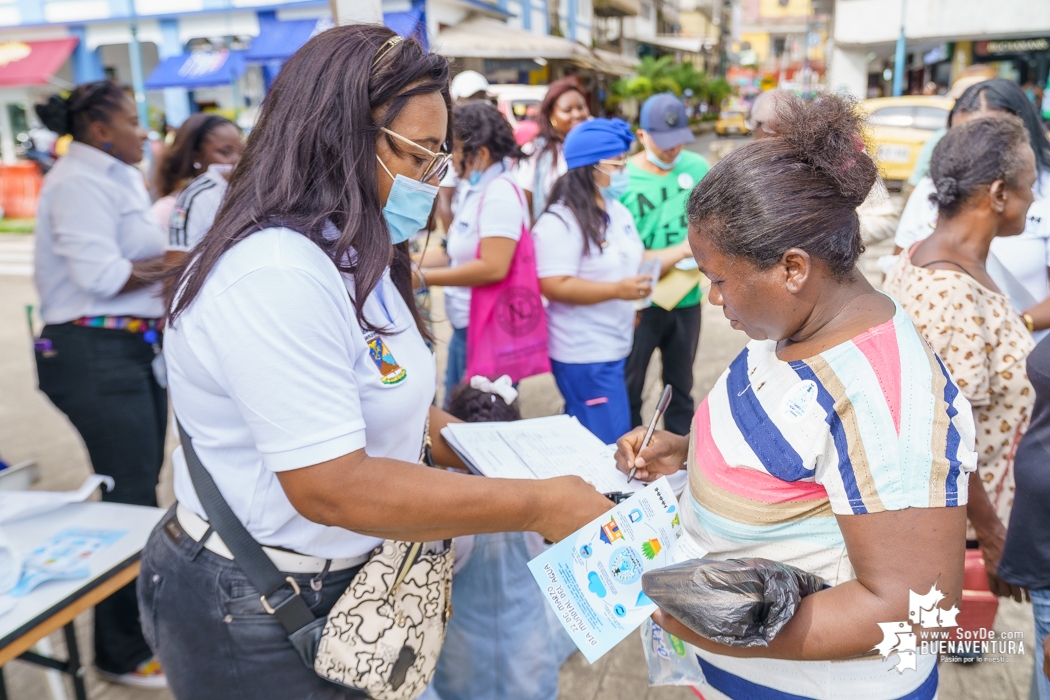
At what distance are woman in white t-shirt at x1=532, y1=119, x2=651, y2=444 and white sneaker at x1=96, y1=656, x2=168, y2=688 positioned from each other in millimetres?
1858

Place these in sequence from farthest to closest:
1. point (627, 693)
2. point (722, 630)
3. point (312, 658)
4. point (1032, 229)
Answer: point (1032, 229)
point (627, 693)
point (312, 658)
point (722, 630)

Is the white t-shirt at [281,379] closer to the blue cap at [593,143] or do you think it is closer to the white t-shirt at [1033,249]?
the blue cap at [593,143]

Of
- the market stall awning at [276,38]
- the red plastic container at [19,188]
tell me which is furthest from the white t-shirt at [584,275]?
the red plastic container at [19,188]

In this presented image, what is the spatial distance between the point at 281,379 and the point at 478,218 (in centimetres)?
225

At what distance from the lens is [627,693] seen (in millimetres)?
2543

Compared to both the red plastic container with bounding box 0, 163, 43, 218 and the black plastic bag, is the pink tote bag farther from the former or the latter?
the red plastic container with bounding box 0, 163, 43, 218

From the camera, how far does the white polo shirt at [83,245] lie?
2.54 metres

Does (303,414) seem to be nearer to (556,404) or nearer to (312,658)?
(312,658)

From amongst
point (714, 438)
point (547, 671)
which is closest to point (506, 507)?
point (714, 438)

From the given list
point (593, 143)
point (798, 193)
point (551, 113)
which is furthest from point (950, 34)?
point (798, 193)

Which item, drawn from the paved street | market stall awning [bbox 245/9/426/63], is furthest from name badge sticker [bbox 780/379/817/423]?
market stall awning [bbox 245/9/426/63]

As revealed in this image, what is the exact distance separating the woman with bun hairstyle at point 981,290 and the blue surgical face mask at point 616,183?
144cm

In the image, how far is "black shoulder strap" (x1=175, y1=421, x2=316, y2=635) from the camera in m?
1.27

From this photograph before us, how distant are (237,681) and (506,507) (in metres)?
0.60
